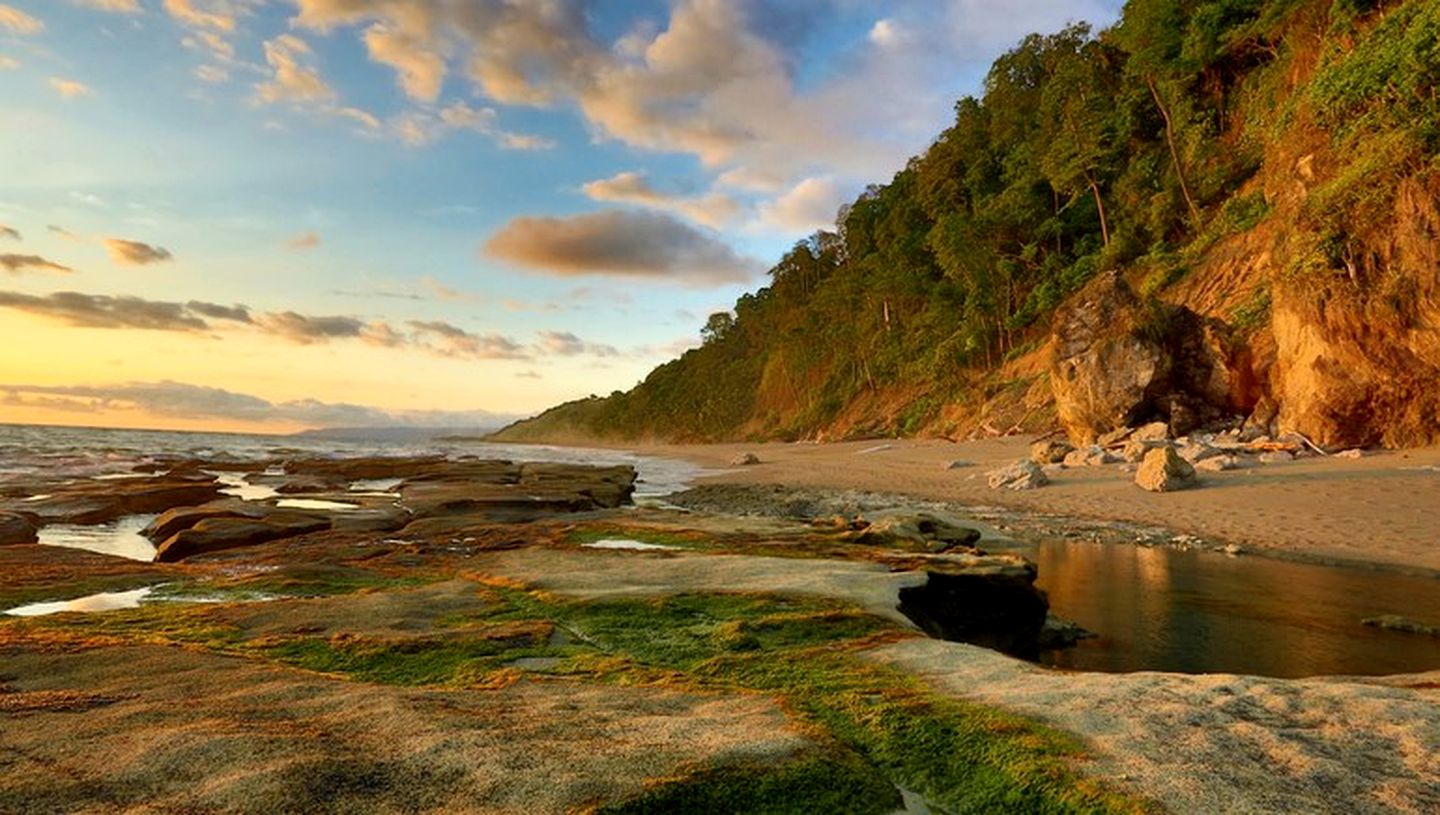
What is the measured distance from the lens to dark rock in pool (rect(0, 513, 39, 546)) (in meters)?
13.8

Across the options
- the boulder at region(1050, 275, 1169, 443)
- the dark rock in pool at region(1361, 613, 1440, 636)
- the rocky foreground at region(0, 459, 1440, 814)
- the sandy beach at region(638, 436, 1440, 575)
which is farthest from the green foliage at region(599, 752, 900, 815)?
the boulder at region(1050, 275, 1169, 443)

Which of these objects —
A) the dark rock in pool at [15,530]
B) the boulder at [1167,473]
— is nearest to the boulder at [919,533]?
the boulder at [1167,473]

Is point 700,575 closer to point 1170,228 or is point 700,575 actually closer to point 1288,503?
point 1288,503

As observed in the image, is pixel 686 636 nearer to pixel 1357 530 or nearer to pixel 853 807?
pixel 853 807

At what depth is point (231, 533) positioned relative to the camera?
14.1 meters

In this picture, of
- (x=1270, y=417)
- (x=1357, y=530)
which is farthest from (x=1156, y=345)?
(x=1357, y=530)

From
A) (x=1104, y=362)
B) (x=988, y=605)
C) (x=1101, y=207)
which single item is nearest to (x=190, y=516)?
(x=988, y=605)

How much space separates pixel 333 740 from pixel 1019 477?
21869mm

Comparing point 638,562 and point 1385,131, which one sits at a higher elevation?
point 1385,131

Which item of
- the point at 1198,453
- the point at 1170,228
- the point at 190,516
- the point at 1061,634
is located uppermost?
the point at 1170,228

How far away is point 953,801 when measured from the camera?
394cm

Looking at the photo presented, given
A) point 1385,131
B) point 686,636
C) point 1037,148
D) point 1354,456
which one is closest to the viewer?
point 686,636

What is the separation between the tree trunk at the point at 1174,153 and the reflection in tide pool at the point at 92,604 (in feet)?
143

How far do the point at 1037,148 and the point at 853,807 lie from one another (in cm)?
5369
